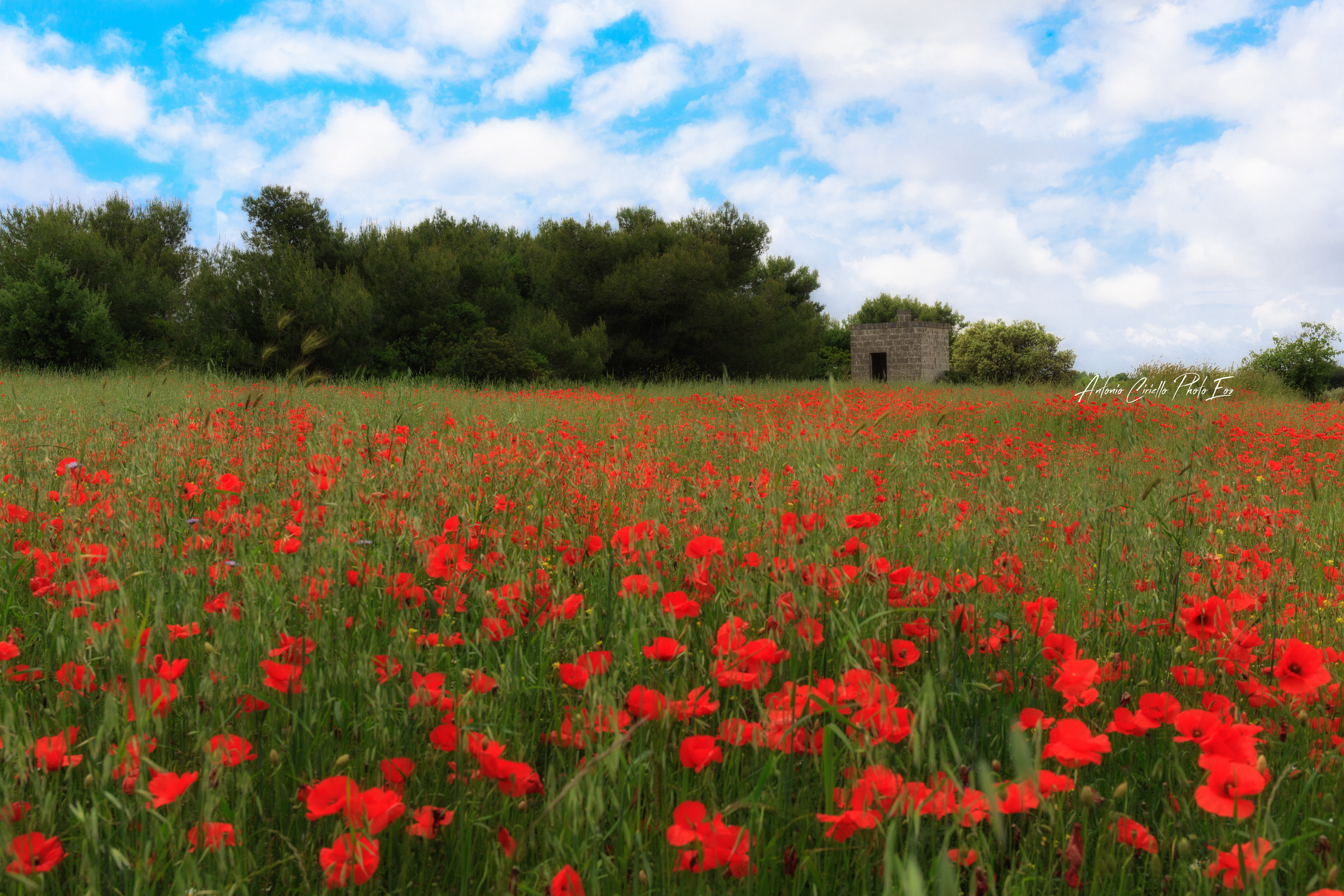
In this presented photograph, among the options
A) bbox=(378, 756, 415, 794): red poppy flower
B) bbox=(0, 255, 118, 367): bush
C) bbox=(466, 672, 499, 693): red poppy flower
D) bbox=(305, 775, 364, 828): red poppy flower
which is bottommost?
bbox=(378, 756, 415, 794): red poppy flower

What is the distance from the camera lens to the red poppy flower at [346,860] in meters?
0.77

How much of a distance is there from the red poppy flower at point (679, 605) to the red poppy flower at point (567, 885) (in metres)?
0.47

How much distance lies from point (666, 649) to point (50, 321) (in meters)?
24.2

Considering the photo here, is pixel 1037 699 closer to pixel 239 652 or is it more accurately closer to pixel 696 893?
pixel 696 893

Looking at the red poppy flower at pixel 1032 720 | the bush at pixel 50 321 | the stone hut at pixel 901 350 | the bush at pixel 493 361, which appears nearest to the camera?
the red poppy flower at pixel 1032 720

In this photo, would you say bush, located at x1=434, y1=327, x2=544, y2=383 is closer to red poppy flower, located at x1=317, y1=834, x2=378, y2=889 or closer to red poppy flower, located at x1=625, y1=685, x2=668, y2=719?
red poppy flower, located at x1=625, y1=685, x2=668, y2=719

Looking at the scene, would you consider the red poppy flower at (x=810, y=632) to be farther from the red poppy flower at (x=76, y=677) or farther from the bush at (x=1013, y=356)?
the bush at (x=1013, y=356)

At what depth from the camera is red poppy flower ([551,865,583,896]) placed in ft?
2.57

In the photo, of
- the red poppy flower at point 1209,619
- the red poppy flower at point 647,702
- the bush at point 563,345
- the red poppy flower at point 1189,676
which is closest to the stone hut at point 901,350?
the bush at point 563,345

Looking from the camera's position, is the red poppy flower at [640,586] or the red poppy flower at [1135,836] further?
the red poppy flower at [640,586]

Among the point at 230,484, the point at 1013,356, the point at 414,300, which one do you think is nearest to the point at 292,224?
the point at 414,300

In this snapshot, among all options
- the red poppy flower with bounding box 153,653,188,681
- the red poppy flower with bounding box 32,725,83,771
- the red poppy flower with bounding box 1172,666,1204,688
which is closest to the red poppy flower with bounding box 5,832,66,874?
the red poppy flower with bounding box 32,725,83,771

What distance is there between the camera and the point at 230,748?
914 millimetres

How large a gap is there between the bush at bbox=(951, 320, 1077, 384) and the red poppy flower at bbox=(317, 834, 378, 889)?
35212mm
